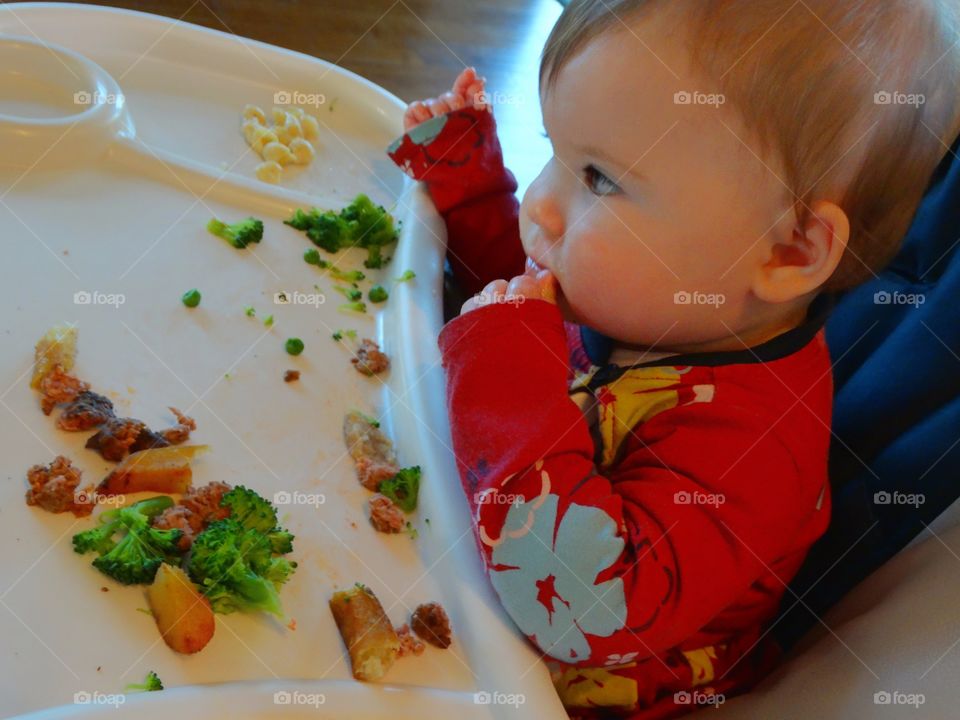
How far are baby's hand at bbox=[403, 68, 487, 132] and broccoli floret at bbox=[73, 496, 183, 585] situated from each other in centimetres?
62

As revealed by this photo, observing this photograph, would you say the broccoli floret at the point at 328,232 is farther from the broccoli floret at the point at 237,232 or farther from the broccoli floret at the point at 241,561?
the broccoli floret at the point at 241,561

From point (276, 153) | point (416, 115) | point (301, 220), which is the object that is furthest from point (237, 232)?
point (416, 115)

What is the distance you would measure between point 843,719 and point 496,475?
31 cm

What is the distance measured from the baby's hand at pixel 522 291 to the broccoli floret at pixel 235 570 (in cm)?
27

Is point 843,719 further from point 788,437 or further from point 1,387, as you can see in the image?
point 1,387

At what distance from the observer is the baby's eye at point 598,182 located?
70 centimetres

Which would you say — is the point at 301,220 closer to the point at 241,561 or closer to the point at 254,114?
the point at 254,114

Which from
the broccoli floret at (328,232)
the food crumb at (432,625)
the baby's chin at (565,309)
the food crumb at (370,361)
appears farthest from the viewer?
the broccoli floret at (328,232)

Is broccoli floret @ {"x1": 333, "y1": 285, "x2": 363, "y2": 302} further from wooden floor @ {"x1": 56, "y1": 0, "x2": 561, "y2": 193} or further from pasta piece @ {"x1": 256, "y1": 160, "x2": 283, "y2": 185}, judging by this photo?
wooden floor @ {"x1": 56, "y1": 0, "x2": 561, "y2": 193}

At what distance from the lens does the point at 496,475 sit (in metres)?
0.70

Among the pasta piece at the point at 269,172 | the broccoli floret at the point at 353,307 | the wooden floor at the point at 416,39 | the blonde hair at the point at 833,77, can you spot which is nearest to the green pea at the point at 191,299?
the broccoli floret at the point at 353,307

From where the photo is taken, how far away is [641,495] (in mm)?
682

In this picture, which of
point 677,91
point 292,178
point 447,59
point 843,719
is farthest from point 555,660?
point 447,59

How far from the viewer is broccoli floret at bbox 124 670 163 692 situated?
0.58 meters
